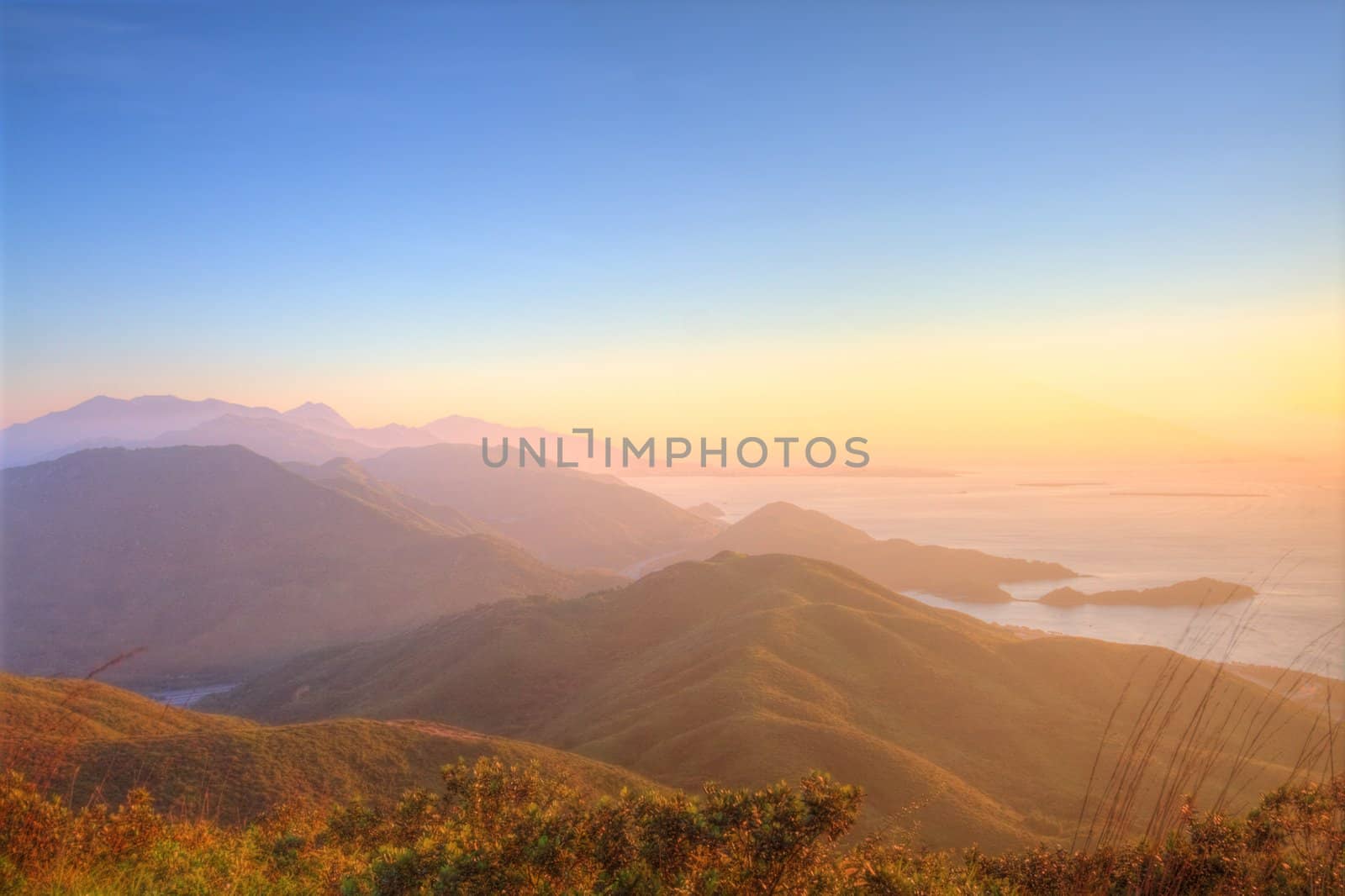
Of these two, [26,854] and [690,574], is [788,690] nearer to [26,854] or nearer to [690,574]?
[690,574]

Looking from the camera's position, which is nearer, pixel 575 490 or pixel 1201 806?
pixel 1201 806

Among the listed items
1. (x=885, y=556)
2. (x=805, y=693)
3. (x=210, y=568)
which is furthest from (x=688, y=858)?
(x=885, y=556)

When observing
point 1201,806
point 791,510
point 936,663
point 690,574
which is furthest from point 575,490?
point 1201,806

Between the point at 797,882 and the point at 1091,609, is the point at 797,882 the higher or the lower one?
the higher one

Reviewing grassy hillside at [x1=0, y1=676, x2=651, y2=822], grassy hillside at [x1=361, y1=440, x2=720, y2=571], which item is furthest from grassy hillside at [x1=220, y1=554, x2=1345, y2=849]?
grassy hillside at [x1=361, y1=440, x2=720, y2=571]

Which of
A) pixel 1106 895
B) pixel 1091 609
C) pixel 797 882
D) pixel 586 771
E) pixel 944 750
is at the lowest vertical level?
pixel 1091 609

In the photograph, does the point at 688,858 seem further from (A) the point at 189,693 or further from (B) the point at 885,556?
(B) the point at 885,556
